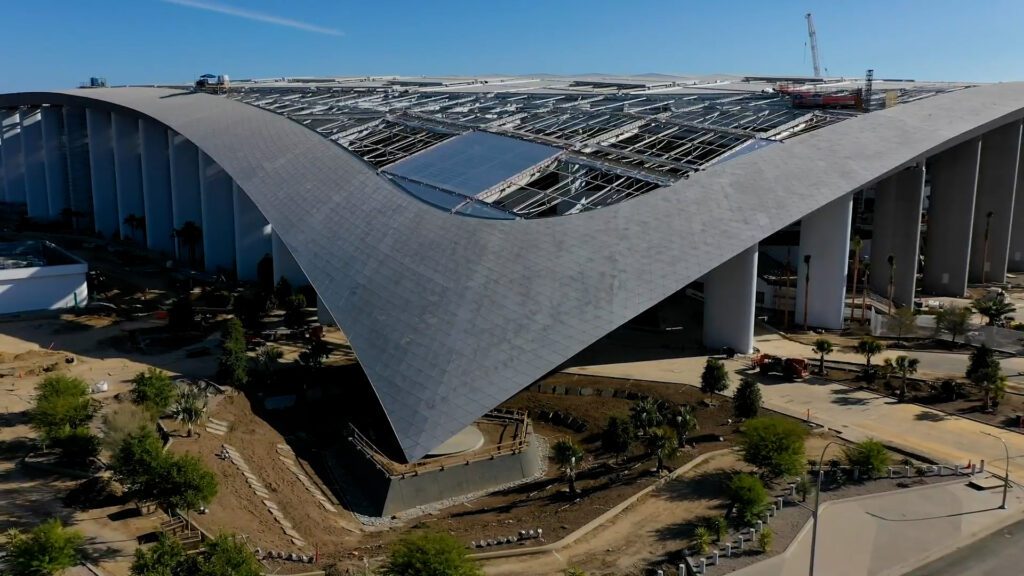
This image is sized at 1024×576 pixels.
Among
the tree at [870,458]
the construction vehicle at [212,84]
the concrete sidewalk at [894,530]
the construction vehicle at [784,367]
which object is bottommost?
the concrete sidewalk at [894,530]

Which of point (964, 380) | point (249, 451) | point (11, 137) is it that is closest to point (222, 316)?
point (249, 451)

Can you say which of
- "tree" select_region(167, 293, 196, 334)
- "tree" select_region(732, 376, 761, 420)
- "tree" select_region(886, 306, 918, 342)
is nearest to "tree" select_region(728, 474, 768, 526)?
"tree" select_region(732, 376, 761, 420)

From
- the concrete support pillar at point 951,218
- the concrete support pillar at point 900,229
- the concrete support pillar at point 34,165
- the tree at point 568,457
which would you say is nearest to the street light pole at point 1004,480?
the tree at point 568,457

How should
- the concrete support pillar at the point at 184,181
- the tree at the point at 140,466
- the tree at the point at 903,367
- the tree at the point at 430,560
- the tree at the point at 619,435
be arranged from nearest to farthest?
the tree at the point at 430,560
the tree at the point at 140,466
the tree at the point at 619,435
the tree at the point at 903,367
the concrete support pillar at the point at 184,181

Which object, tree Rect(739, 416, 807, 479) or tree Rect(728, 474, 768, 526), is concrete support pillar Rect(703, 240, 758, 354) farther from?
tree Rect(728, 474, 768, 526)

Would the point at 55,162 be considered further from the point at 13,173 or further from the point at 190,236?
the point at 190,236

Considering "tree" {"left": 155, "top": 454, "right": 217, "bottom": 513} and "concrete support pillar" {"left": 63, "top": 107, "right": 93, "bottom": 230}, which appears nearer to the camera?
"tree" {"left": 155, "top": 454, "right": 217, "bottom": 513}

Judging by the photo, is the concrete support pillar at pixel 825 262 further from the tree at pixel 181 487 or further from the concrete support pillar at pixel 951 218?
the tree at pixel 181 487
